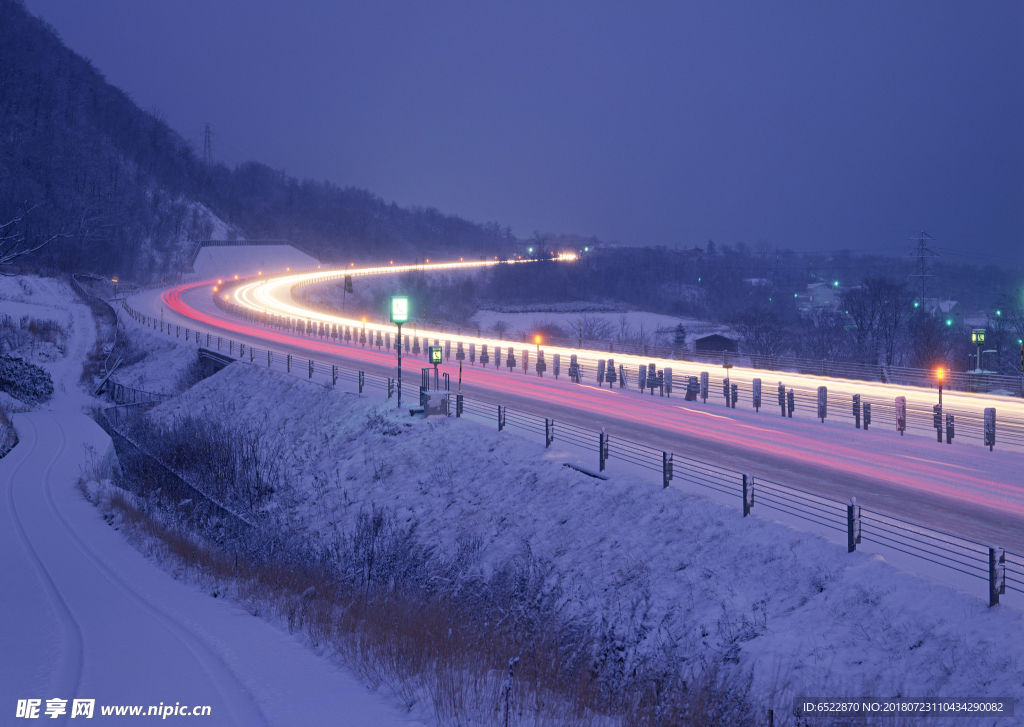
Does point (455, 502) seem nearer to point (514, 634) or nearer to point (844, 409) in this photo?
point (514, 634)

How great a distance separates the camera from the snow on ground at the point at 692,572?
987cm

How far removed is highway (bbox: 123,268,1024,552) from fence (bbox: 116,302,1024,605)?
83 cm

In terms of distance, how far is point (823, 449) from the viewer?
2080cm

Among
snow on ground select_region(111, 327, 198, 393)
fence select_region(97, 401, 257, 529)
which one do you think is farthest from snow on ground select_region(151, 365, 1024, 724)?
snow on ground select_region(111, 327, 198, 393)

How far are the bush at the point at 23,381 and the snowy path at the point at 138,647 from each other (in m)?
27.5

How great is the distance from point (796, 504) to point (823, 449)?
6.40 metres

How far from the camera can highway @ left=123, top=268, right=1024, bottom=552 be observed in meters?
15.1

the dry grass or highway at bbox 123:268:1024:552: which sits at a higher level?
highway at bbox 123:268:1024:552

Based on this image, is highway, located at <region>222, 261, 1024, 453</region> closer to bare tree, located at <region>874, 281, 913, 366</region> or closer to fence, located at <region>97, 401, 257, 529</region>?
fence, located at <region>97, 401, 257, 529</region>

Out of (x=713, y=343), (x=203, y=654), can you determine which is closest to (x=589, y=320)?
(x=713, y=343)

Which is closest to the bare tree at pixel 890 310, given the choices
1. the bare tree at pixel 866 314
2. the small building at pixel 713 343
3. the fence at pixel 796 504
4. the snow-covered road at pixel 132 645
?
the bare tree at pixel 866 314

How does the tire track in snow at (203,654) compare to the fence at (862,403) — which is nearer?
the tire track in snow at (203,654)

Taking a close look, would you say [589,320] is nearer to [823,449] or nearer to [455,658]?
[823,449]

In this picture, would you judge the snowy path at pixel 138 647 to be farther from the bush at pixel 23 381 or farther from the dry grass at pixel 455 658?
the bush at pixel 23 381
